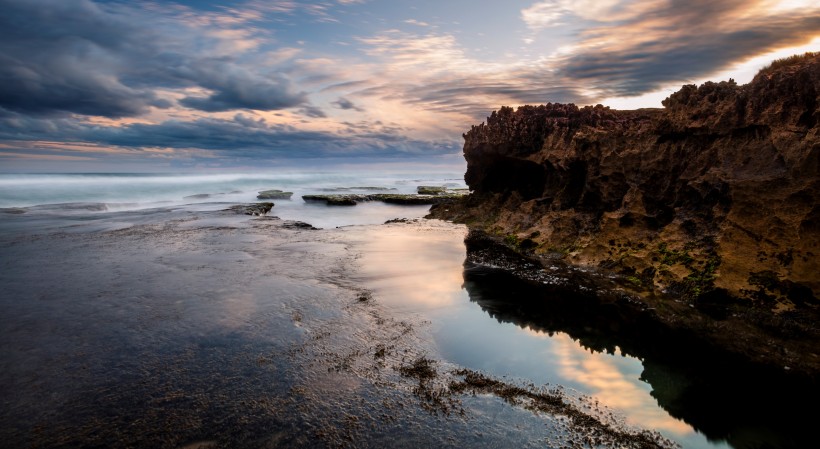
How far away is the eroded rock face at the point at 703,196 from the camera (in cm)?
1334

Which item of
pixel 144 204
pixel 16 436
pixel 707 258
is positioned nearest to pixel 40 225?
pixel 144 204

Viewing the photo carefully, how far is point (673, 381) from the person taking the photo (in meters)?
9.98

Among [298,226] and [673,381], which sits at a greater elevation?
[298,226]

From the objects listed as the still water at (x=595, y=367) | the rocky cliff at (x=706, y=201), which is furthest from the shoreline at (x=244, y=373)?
the rocky cliff at (x=706, y=201)

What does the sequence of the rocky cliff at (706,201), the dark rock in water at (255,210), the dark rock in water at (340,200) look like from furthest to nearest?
1. the dark rock in water at (340,200)
2. the dark rock in water at (255,210)
3. the rocky cliff at (706,201)

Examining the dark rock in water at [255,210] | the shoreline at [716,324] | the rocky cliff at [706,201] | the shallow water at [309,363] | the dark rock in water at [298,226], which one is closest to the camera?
the shallow water at [309,363]

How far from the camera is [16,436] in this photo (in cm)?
832

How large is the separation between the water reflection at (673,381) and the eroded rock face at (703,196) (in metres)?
3.89

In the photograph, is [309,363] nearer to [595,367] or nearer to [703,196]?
[595,367]

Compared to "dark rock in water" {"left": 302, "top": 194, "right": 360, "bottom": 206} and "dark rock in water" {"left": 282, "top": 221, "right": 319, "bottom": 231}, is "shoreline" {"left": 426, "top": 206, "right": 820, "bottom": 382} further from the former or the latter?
"dark rock in water" {"left": 302, "top": 194, "right": 360, "bottom": 206}

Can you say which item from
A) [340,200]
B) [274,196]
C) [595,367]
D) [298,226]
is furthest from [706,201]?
[274,196]

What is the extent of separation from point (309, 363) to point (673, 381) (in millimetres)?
9285

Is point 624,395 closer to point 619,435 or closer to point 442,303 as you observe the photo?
point 619,435

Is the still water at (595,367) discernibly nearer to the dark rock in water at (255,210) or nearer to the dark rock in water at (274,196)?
the dark rock in water at (255,210)
